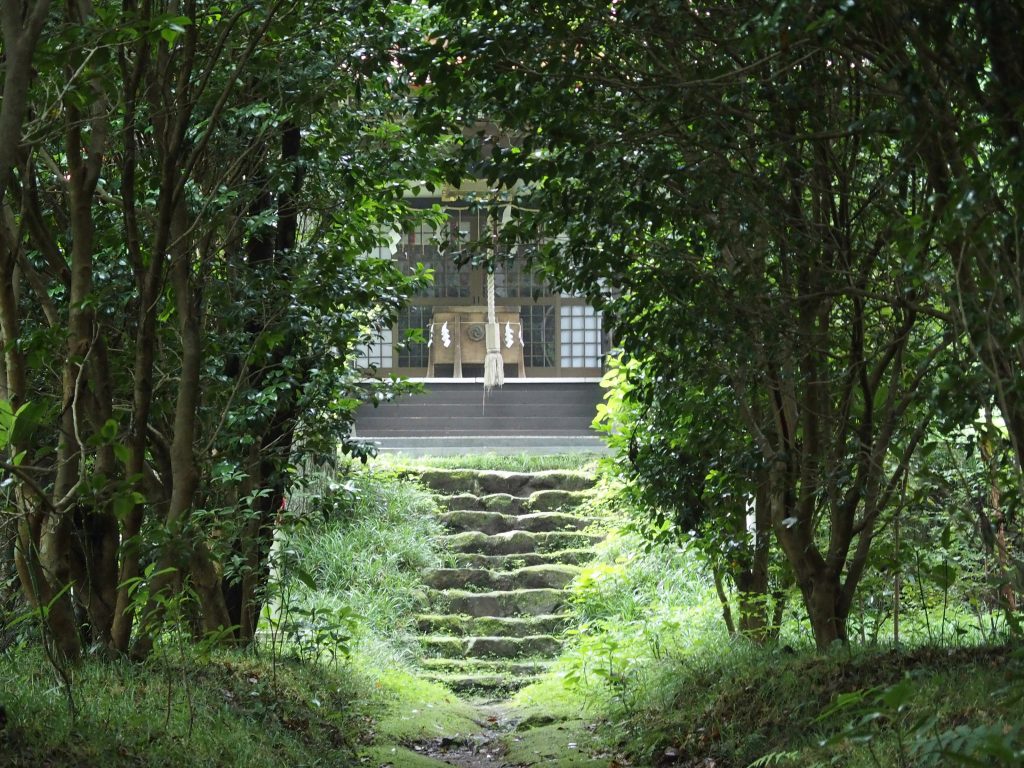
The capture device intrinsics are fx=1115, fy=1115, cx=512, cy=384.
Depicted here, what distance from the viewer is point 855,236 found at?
520cm

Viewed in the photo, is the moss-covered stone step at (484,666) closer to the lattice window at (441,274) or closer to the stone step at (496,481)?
the stone step at (496,481)

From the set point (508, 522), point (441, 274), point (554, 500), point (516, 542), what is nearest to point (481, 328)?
point (441, 274)

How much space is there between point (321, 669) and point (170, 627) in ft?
6.99

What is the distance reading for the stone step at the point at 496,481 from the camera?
14383mm

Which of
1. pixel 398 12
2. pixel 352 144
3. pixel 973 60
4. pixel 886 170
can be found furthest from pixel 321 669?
pixel 973 60

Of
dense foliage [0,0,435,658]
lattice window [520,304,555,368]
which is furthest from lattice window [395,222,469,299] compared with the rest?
dense foliage [0,0,435,658]

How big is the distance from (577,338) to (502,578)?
36.5ft

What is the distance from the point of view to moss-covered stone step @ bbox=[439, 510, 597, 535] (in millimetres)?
13258

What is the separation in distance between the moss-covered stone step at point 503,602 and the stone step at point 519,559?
0.83m

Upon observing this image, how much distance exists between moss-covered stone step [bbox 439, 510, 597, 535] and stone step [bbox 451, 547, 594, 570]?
803 millimetres

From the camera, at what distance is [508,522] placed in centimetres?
1334

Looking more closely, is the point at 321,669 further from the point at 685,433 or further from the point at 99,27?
the point at 99,27

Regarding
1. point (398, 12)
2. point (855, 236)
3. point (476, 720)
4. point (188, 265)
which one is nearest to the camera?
point (855, 236)

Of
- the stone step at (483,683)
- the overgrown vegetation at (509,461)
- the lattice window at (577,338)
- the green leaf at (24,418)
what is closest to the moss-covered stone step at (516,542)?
the overgrown vegetation at (509,461)
